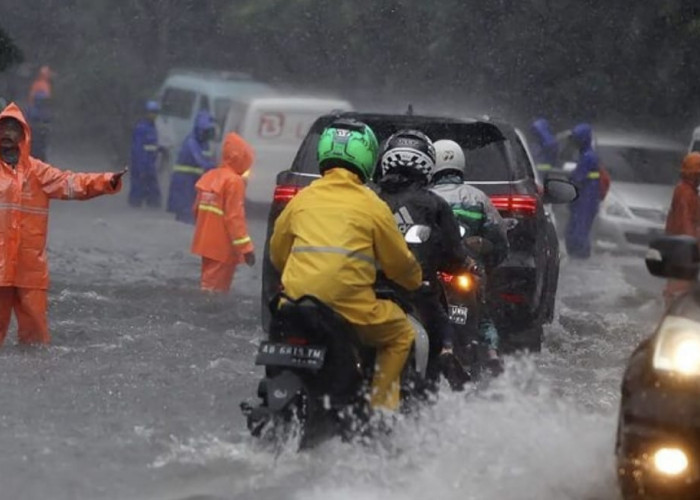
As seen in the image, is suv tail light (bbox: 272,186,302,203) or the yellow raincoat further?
suv tail light (bbox: 272,186,302,203)

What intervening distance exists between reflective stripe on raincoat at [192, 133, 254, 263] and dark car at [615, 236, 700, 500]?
28.8 ft

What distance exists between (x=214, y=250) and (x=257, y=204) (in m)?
9.62

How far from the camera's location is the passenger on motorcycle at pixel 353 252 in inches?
296

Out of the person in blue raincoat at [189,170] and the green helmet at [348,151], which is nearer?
the green helmet at [348,151]

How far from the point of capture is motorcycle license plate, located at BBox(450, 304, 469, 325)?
9.14 metres

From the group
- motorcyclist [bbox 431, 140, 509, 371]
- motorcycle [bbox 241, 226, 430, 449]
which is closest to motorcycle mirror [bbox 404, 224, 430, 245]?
motorcycle [bbox 241, 226, 430, 449]

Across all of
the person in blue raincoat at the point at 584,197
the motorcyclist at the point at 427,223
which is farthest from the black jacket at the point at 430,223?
the person in blue raincoat at the point at 584,197

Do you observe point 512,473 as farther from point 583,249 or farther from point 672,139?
point 672,139

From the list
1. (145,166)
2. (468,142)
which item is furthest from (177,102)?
(468,142)

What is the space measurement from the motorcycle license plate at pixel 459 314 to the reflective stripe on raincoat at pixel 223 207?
599 cm

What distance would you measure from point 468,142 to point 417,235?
363 centimetres

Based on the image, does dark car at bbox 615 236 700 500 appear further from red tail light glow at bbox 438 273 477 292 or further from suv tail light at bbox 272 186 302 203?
suv tail light at bbox 272 186 302 203

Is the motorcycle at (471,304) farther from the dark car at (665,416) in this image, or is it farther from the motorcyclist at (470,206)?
the dark car at (665,416)

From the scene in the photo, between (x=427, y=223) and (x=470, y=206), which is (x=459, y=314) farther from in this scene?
(x=427, y=223)
